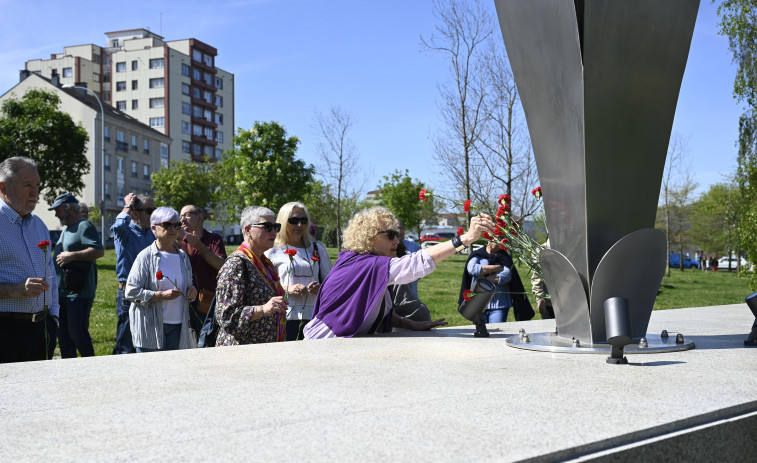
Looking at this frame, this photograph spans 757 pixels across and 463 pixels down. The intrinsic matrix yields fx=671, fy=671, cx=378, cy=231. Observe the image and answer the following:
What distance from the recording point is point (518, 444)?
7.01 feet

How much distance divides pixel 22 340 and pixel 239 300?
1.58 meters

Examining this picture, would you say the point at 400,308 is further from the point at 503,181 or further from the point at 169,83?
the point at 169,83

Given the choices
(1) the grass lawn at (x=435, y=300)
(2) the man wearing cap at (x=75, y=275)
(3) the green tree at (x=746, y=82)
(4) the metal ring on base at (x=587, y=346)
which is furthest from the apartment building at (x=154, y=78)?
(4) the metal ring on base at (x=587, y=346)

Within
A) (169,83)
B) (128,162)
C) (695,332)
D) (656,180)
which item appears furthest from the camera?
(169,83)

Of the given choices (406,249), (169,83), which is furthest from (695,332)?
(169,83)

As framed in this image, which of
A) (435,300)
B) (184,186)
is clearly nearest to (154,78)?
(184,186)

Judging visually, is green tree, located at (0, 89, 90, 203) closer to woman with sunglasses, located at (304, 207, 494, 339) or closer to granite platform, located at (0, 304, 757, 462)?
woman with sunglasses, located at (304, 207, 494, 339)

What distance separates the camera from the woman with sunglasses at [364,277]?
4.64m

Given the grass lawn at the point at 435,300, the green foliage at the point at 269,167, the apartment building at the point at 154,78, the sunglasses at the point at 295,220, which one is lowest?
the grass lawn at the point at 435,300

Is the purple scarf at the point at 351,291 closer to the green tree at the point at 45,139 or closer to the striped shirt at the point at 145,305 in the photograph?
the striped shirt at the point at 145,305

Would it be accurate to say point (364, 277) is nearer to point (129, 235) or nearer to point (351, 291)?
point (351, 291)

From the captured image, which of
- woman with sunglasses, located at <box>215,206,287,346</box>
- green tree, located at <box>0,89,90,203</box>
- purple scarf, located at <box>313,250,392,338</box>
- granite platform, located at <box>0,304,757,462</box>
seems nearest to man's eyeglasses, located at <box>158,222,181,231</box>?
woman with sunglasses, located at <box>215,206,287,346</box>

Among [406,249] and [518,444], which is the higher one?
[406,249]

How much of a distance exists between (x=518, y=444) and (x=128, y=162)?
66.7 metres
